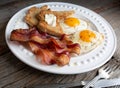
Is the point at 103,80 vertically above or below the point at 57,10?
below

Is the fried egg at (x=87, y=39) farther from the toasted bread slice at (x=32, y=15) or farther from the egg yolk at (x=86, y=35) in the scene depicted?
the toasted bread slice at (x=32, y=15)

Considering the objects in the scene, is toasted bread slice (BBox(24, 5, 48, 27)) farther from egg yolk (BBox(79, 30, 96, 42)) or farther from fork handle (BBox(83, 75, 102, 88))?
fork handle (BBox(83, 75, 102, 88))

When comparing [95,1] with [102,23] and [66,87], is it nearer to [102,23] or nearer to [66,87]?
[102,23]

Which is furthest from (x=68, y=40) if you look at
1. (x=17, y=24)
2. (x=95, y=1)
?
(x=95, y=1)

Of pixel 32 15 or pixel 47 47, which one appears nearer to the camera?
pixel 47 47

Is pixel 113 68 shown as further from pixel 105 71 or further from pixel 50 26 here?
pixel 50 26

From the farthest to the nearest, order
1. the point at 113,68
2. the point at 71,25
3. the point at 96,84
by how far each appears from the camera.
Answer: the point at 71,25, the point at 113,68, the point at 96,84

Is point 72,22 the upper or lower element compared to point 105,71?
upper

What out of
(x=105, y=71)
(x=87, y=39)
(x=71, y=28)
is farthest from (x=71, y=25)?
(x=105, y=71)

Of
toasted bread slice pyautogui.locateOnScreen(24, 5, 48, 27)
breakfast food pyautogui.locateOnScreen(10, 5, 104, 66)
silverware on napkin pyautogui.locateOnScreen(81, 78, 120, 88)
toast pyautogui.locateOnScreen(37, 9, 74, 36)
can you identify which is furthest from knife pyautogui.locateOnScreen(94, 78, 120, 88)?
toasted bread slice pyautogui.locateOnScreen(24, 5, 48, 27)
